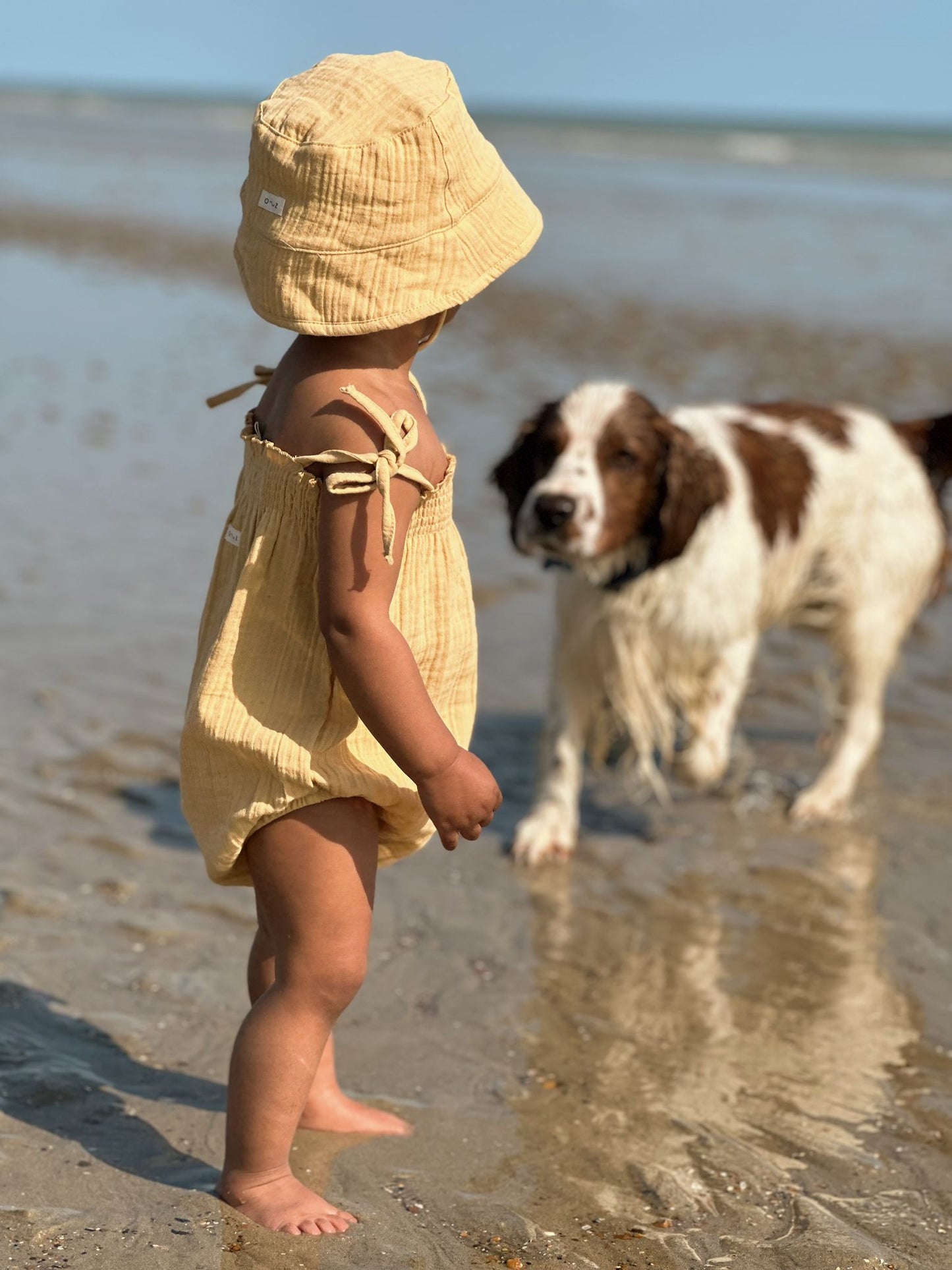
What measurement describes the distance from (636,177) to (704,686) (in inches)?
1120

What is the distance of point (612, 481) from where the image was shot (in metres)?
4.17

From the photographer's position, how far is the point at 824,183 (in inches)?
1177

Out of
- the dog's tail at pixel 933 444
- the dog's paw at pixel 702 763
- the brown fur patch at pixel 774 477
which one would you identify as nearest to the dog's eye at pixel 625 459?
the brown fur patch at pixel 774 477

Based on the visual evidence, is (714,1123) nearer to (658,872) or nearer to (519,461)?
(658,872)

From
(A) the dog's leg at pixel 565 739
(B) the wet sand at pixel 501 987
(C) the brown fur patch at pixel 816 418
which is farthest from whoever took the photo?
(C) the brown fur patch at pixel 816 418

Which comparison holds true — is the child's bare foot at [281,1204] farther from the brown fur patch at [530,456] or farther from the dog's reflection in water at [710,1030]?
the brown fur patch at [530,456]

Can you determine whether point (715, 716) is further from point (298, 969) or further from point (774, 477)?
point (298, 969)

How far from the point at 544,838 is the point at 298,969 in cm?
210

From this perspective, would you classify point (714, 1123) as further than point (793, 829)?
No

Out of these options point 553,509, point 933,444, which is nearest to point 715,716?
point 553,509

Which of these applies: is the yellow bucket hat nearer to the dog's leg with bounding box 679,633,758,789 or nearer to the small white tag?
the small white tag

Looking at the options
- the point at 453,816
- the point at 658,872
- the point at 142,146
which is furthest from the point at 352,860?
the point at 142,146

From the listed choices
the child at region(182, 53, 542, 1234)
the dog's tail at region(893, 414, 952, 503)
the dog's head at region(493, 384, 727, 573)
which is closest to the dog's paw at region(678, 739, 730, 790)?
the dog's head at region(493, 384, 727, 573)

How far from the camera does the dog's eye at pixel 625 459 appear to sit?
4168 mm
